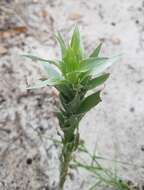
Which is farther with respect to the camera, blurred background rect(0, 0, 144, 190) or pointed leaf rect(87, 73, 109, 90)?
blurred background rect(0, 0, 144, 190)

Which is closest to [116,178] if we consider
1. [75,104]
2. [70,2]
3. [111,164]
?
[111,164]

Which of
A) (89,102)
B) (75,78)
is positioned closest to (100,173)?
(89,102)

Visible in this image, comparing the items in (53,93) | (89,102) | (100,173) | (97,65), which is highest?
(97,65)

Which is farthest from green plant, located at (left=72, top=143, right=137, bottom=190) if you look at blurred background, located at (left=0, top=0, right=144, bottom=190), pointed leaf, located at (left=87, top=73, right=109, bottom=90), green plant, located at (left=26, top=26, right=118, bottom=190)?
pointed leaf, located at (left=87, top=73, right=109, bottom=90)

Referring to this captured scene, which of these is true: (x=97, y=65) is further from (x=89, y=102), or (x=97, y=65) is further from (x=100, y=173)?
(x=100, y=173)

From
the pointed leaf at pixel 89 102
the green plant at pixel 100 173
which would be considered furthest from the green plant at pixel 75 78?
the green plant at pixel 100 173

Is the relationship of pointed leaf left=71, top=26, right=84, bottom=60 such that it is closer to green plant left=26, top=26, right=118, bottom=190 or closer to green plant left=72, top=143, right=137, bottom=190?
green plant left=26, top=26, right=118, bottom=190
